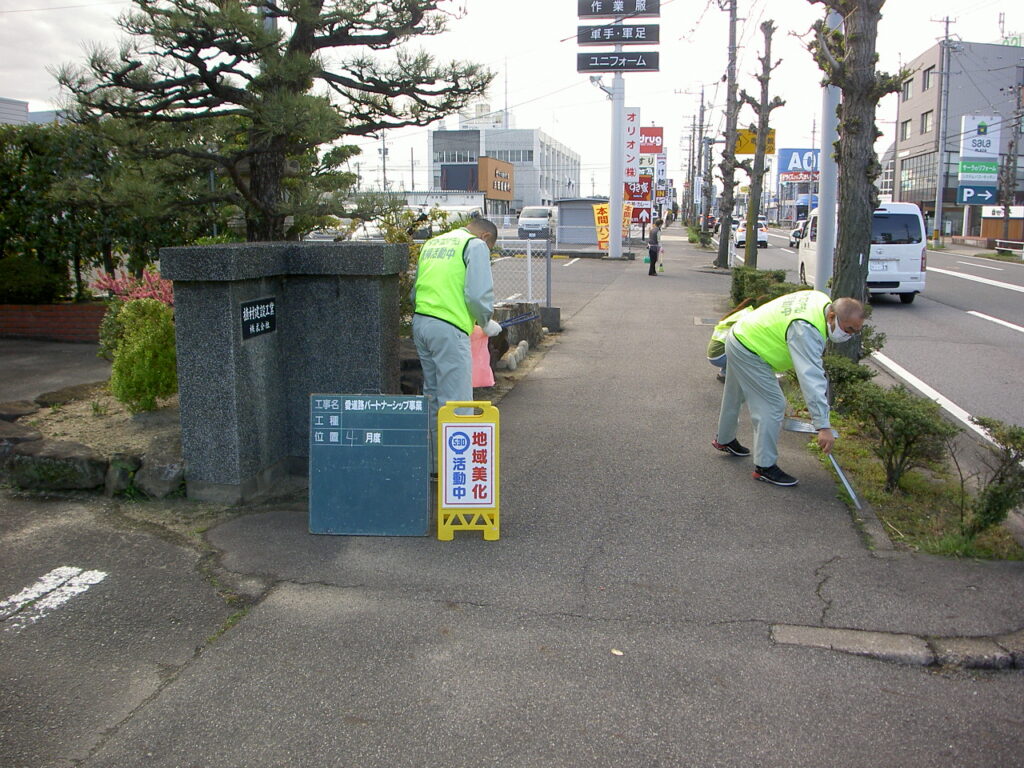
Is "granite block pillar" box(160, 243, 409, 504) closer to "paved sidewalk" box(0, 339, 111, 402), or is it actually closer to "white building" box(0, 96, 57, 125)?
"paved sidewalk" box(0, 339, 111, 402)

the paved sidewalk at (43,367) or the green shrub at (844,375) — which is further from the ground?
the green shrub at (844,375)

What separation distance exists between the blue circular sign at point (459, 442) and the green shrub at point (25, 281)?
8.00m

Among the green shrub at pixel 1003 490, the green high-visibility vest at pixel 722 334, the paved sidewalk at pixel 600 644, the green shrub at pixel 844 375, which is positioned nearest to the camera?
the paved sidewalk at pixel 600 644

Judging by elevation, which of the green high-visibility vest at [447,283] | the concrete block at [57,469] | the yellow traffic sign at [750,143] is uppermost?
the yellow traffic sign at [750,143]

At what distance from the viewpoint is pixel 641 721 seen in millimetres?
3275

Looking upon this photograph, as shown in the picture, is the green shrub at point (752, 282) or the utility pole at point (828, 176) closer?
the utility pole at point (828, 176)

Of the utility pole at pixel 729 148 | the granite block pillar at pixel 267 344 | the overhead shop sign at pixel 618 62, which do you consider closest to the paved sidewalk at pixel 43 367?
the granite block pillar at pixel 267 344

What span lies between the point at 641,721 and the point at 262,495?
3.20 m

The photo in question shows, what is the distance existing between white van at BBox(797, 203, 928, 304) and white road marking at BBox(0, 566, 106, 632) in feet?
52.9

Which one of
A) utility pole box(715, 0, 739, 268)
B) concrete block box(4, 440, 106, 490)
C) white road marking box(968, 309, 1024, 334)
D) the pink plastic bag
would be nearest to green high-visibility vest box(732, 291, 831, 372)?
the pink plastic bag

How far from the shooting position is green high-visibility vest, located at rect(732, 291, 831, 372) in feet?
18.9

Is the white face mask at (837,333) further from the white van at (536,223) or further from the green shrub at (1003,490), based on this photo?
the white van at (536,223)

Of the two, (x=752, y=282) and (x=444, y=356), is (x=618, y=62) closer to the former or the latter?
(x=752, y=282)

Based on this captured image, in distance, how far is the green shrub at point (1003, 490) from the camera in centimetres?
482
